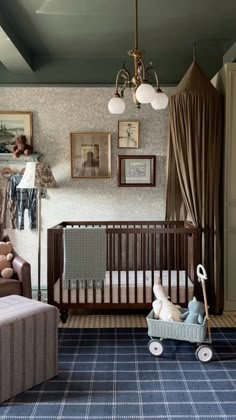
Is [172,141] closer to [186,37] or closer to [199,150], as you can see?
[199,150]

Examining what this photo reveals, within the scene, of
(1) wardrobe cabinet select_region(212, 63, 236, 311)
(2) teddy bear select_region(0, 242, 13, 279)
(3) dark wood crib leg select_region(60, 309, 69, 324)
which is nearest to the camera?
(2) teddy bear select_region(0, 242, 13, 279)

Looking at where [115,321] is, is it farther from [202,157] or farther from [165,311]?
[202,157]

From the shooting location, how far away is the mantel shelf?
438 centimetres

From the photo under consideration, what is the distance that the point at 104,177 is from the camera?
446cm

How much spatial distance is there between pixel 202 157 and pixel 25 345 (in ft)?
7.20

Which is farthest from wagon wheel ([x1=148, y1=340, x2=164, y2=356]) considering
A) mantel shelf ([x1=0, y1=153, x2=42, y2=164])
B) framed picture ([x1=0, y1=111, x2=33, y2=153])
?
framed picture ([x1=0, y1=111, x2=33, y2=153])

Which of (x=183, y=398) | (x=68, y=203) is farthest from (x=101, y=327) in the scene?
(x=68, y=203)

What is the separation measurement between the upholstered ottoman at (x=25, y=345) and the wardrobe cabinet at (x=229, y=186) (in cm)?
188

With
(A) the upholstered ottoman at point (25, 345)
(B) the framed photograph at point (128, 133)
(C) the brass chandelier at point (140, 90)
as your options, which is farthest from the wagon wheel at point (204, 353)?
(B) the framed photograph at point (128, 133)

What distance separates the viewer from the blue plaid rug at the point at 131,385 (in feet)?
6.90

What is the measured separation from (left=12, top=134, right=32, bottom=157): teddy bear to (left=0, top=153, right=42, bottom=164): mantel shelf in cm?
6

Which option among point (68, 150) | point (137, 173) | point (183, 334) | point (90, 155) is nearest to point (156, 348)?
point (183, 334)

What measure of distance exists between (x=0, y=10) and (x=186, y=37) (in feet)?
5.68

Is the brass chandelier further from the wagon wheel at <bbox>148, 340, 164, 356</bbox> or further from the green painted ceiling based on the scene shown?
the wagon wheel at <bbox>148, 340, 164, 356</bbox>
